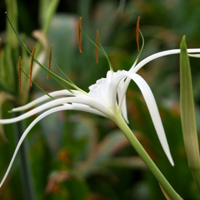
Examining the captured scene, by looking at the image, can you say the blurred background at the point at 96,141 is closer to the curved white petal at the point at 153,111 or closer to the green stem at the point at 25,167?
the green stem at the point at 25,167

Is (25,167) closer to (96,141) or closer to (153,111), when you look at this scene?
(153,111)

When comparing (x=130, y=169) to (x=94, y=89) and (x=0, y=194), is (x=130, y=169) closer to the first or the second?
(x=0, y=194)

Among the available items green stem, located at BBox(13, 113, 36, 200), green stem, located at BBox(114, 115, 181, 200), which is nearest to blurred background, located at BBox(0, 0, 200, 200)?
green stem, located at BBox(13, 113, 36, 200)

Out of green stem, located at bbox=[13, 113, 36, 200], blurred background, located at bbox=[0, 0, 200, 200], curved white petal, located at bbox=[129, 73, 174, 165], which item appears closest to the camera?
curved white petal, located at bbox=[129, 73, 174, 165]

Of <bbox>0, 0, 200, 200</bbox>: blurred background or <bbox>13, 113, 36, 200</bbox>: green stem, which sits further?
<bbox>0, 0, 200, 200</bbox>: blurred background

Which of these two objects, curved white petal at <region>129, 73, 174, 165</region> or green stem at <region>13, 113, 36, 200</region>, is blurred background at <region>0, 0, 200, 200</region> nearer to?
green stem at <region>13, 113, 36, 200</region>

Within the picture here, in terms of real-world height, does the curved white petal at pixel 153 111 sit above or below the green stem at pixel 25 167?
below

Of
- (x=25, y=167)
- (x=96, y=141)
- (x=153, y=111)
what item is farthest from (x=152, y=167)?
(x=96, y=141)

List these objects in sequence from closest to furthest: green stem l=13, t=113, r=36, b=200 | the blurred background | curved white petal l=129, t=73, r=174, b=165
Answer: curved white petal l=129, t=73, r=174, b=165, green stem l=13, t=113, r=36, b=200, the blurred background

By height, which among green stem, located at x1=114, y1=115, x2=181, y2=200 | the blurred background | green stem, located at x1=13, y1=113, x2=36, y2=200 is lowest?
green stem, located at x1=114, y1=115, x2=181, y2=200

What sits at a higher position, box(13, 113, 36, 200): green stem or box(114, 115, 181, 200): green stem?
box(13, 113, 36, 200): green stem

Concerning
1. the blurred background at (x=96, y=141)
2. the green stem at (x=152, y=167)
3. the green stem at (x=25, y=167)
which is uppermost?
the blurred background at (x=96, y=141)

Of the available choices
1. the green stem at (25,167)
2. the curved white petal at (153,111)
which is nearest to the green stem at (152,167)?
the curved white petal at (153,111)

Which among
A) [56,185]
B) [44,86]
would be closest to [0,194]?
[56,185]
